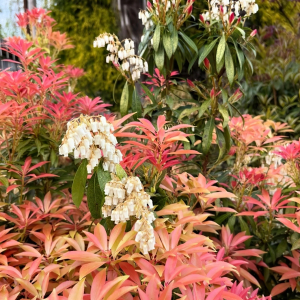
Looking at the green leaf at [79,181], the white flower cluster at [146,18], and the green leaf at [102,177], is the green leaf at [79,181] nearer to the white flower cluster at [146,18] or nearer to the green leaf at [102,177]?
the green leaf at [102,177]

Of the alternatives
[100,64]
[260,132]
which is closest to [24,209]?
[260,132]

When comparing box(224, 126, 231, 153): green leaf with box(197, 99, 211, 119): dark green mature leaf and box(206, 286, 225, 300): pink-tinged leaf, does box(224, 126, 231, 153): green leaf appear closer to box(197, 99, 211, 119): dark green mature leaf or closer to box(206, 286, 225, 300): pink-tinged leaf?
box(197, 99, 211, 119): dark green mature leaf

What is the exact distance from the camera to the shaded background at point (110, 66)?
287cm

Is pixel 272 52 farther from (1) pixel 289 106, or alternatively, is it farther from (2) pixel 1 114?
(2) pixel 1 114

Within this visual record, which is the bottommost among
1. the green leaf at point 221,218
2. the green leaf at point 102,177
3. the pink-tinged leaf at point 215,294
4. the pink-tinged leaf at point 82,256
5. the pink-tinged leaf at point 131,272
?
the green leaf at point 221,218

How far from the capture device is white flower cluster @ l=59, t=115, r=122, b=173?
2.10 feet

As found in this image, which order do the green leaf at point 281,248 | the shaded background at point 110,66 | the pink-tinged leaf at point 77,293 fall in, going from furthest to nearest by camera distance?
the shaded background at point 110,66, the green leaf at point 281,248, the pink-tinged leaf at point 77,293

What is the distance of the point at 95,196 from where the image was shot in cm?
79

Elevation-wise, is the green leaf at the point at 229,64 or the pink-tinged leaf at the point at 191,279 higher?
the green leaf at the point at 229,64

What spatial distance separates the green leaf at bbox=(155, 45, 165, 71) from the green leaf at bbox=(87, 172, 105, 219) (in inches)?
26.1

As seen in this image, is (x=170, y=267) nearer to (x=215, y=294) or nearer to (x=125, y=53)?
(x=215, y=294)

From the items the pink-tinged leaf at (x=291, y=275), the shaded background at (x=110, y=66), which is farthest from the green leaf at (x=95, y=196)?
the shaded background at (x=110, y=66)

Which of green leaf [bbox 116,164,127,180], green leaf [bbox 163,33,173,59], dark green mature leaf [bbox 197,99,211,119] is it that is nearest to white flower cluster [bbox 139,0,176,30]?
green leaf [bbox 163,33,173,59]

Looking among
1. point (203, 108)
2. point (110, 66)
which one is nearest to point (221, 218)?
point (203, 108)
